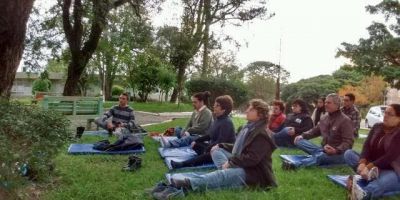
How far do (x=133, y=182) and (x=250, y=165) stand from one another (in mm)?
1628

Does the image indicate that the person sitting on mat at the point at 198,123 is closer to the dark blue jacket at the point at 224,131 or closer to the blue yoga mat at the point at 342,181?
the dark blue jacket at the point at 224,131

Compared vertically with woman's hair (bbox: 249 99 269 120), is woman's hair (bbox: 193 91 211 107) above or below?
above

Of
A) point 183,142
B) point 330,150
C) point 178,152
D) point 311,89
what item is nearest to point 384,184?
point 330,150

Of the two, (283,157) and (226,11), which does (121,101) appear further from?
(226,11)

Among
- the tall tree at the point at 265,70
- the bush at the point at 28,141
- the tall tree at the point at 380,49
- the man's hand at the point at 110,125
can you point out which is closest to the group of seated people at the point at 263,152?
the bush at the point at 28,141

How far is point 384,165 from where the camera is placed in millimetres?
5445

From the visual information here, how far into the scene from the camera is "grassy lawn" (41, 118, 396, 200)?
5.26m

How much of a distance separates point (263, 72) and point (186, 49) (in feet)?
57.5

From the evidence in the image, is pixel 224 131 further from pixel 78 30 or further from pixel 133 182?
pixel 78 30

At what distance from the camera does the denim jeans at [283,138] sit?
9938 mm

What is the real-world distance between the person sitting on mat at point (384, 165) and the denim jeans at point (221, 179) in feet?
4.39

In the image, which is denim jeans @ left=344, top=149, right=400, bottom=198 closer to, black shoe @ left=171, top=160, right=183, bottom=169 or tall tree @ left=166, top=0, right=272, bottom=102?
black shoe @ left=171, top=160, right=183, bottom=169

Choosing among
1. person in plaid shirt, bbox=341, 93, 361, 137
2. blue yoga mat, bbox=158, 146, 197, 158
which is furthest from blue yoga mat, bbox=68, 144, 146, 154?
person in plaid shirt, bbox=341, 93, 361, 137

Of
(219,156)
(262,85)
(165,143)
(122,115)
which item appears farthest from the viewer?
(262,85)
